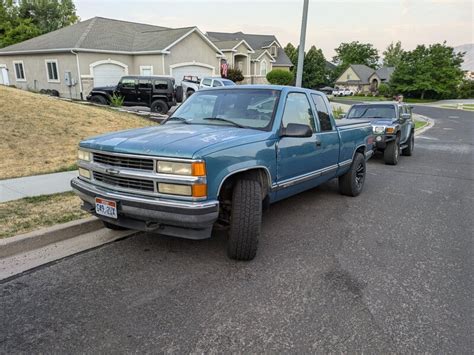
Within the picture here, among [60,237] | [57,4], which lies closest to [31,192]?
[60,237]

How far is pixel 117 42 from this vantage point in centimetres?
2541

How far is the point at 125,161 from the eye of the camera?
361 centimetres

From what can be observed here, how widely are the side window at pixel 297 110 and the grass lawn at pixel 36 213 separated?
9.63 ft

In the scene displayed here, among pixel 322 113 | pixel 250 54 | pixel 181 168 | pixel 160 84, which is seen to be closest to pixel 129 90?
pixel 160 84

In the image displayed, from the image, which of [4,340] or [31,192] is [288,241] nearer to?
[4,340]

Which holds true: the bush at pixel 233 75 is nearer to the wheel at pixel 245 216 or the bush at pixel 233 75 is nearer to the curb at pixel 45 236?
the curb at pixel 45 236

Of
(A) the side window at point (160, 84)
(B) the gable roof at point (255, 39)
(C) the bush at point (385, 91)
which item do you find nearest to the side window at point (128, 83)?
(A) the side window at point (160, 84)

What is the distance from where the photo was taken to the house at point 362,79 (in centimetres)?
8112

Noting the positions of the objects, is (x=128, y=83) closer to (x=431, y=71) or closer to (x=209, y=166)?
(x=209, y=166)

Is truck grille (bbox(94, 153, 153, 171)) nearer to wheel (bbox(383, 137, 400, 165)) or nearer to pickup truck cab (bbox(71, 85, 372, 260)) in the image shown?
pickup truck cab (bbox(71, 85, 372, 260))

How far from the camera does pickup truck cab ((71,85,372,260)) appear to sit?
339cm

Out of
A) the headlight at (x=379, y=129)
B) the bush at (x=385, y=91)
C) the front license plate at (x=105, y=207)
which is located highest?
the front license plate at (x=105, y=207)

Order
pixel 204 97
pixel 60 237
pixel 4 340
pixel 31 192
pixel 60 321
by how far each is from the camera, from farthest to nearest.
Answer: pixel 31 192 → pixel 204 97 → pixel 60 237 → pixel 60 321 → pixel 4 340

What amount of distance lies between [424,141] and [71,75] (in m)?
20.3
